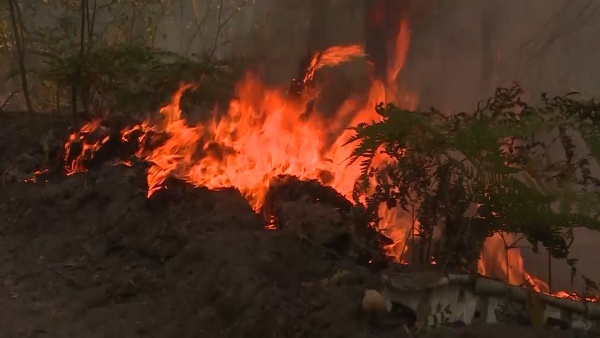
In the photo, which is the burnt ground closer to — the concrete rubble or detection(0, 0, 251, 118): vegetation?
the concrete rubble

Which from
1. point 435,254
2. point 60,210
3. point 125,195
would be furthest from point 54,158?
point 435,254

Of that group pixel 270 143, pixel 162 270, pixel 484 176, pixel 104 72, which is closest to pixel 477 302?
pixel 484 176

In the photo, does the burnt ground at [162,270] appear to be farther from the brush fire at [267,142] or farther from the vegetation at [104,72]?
the vegetation at [104,72]

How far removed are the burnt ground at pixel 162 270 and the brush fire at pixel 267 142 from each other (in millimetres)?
258

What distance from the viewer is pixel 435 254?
320 cm

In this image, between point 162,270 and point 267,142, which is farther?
point 267,142

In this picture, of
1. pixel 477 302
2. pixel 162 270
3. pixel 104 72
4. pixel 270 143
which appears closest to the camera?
pixel 477 302

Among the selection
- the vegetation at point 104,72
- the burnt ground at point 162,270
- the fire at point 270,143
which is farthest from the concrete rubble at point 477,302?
the vegetation at point 104,72

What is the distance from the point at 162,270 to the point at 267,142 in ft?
5.06

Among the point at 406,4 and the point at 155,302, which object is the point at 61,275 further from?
the point at 406,4

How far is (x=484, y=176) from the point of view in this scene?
9.55ft

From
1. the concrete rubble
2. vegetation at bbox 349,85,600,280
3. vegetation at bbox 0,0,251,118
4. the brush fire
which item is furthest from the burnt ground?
vegetation at bbox 0,0,251,118

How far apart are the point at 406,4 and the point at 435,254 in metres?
2.56

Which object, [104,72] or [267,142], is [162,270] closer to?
[267,142]
